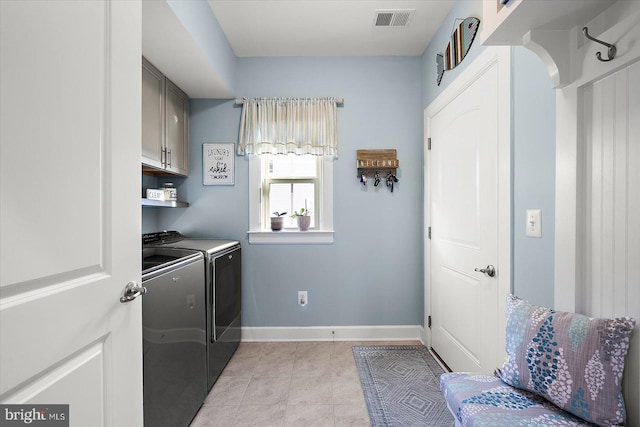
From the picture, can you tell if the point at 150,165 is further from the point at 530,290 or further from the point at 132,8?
the point at 530,290

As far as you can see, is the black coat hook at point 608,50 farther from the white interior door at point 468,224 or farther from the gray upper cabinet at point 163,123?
the gray upper cabinet at point 163,123

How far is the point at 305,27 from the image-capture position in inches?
97.4

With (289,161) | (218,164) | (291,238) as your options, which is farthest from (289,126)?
(291,238)

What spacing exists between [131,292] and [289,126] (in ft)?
7.11

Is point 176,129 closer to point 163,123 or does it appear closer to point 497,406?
point 163,123

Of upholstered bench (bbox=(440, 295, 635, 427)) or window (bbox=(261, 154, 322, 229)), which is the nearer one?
upholstered bench (bbox=(440, 295, 635, 427))

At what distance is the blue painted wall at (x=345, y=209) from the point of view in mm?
2912

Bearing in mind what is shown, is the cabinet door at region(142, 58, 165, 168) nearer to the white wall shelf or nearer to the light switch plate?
the white wall shelf

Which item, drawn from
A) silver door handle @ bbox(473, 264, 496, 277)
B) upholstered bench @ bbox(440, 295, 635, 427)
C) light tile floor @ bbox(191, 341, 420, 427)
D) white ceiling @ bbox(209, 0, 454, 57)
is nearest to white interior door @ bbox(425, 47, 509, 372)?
silver door handle @ bbox(473, 264, 496, 277)

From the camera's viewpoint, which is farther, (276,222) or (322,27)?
(276,222)

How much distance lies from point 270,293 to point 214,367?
878 mm

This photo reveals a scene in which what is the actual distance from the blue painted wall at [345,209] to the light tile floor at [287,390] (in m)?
0.36

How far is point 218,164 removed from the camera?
2908 millimetres

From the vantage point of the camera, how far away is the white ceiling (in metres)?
2.21
